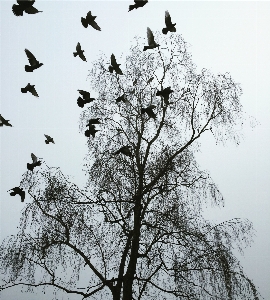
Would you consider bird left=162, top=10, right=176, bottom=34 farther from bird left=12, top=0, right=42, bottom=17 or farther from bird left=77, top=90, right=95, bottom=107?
bird left=12, top=0, right=42, bottom=17

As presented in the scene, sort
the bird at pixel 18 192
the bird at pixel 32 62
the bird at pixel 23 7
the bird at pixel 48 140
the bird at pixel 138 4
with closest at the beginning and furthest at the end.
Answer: the bird at pixel 23 7
the bird at pixel 138 4
the bird at pixel 32 62
the bird at pixel 18 192
the bird at pixel 48 140

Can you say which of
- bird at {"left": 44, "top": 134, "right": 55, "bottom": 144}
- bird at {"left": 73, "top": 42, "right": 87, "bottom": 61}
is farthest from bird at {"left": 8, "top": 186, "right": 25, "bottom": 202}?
bird at {"left": 73, "top": 42, "right": 87, "bottom": 61}

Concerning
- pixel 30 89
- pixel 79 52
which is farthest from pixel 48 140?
→ pixel 79 52

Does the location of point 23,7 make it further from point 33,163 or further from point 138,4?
point 33,163

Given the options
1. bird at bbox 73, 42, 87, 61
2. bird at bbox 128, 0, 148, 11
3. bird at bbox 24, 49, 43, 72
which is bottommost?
bird at bbox 128, 0, 148, 11

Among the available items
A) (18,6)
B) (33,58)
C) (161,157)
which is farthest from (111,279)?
(18,6)

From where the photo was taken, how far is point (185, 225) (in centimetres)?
635

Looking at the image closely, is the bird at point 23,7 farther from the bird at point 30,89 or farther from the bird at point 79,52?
the bird at point 30,89

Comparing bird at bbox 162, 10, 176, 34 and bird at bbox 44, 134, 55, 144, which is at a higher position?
bird at bbox 162, 10, 176, 34

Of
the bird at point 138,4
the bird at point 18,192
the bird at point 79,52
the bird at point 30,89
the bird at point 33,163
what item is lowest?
the bird at point 18,192

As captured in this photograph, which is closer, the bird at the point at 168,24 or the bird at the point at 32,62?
the bird at the point at 168,24

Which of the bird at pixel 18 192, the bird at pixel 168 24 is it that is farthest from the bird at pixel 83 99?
the bird at pixel 18 192

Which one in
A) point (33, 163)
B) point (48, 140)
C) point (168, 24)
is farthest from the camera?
point (48, 140)

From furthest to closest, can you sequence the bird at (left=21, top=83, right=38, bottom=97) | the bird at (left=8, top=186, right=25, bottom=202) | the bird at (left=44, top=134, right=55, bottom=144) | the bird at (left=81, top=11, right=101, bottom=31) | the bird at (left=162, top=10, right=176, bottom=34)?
the bird at (left=44, top=134, right=55, bottom=144)
the bird at (left=8, top=186, right=25, bottom=202)
the bird at (left=21, top=83, right=38, bottom=97)
the bird at (left=162, top=10, right=176, bottom=34)
the bird at (left=81, top=11, right=101, bottom=31)
